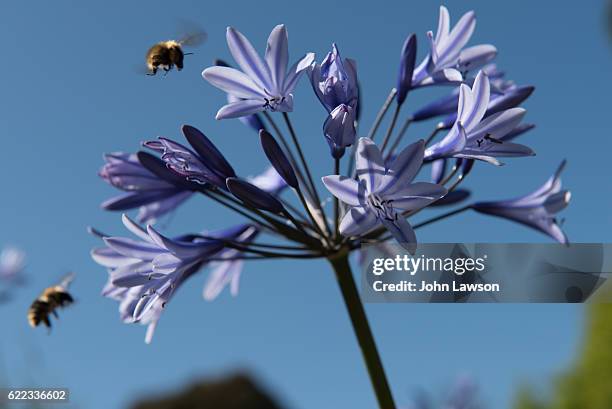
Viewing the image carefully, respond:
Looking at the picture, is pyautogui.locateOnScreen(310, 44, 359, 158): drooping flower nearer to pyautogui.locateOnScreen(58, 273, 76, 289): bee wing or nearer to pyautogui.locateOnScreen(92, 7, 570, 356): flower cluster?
pyautogui.locateOnScreen(92, 7, 570, 356): flower cluster

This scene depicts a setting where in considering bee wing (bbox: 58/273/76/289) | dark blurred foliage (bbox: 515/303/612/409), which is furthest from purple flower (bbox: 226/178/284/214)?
dark blurred foliage (bbox: 515/303/612/409)

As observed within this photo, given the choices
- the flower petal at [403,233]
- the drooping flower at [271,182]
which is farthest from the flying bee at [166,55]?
the flower petal at [403,233]

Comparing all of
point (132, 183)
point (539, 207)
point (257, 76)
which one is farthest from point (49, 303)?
point (539, 207)

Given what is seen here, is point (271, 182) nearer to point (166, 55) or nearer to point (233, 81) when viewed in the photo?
point (166, 55)

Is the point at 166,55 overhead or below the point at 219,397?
overhead

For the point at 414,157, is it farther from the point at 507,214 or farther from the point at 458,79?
the point at 507,214
